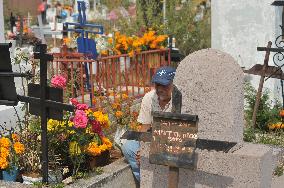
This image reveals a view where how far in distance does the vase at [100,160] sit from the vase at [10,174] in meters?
0.72

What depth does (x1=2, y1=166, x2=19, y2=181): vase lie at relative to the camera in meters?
5.10

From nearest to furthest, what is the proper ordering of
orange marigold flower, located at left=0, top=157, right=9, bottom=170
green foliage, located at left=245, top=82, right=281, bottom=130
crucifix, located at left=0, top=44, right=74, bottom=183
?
crucifix, located at left=0, top=44, right=74, bottom=183
orange marigold flower, located at left=0, top=157, right=9, bottom=170
green foliage, located at left=245, top=82, right=281, bottom=130

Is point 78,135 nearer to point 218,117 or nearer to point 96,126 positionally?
point 96,126

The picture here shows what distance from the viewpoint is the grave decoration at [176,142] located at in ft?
13.0

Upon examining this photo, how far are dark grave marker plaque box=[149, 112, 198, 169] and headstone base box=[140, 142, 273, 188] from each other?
46 cm

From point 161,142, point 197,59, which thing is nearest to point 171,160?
point 161,142

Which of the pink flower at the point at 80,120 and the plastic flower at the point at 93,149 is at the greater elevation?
the pink flower at the point at 80,120

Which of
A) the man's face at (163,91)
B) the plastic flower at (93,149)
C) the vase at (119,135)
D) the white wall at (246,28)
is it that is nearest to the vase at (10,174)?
the plastic flower at (93,149)

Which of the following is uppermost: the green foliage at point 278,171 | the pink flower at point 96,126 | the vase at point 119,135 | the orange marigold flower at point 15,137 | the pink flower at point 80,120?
the pink flower at point 80,120

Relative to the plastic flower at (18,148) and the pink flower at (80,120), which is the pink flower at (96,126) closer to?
the pink flower at (80,120)

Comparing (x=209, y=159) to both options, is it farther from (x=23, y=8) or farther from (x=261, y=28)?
(x=23, y=8)

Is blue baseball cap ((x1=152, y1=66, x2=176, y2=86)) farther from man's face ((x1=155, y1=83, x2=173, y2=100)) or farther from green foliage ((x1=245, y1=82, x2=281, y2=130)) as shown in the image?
green foliage ((x1=245, y1=82, x2=281, y2=130))

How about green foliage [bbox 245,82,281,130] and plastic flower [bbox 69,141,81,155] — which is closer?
plastic flower [bbox 69,141,81,155]

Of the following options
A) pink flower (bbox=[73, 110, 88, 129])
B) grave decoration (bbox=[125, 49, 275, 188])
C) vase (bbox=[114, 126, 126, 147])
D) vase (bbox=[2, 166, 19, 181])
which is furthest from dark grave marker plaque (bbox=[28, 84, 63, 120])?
vase (bbox=[114, 126, 126, 147])
